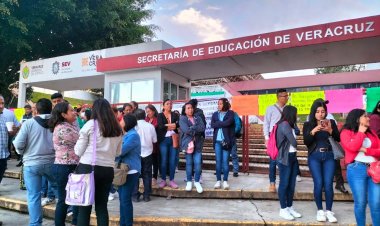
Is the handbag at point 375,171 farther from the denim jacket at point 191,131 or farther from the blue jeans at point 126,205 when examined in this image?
the blue jeans at point 126,205

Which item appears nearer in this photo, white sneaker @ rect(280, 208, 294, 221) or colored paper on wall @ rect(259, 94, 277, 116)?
white sneaker @ rect(280, 208, 294, 221)

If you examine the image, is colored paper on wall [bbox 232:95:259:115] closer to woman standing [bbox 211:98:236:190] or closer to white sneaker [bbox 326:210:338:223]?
woman standing [bbox 211:98:236:190]

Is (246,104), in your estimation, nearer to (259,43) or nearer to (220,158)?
(220,158)

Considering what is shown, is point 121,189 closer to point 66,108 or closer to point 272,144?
point 66,108

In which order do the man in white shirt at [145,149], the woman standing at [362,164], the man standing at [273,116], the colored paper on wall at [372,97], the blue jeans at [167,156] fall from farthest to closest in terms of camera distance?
the colored paper on wall at [372,97]
the blue jeans at [167,156]
the man standing at [273,116]
the man in white shirt at [145,149]
the woman standing at [362,164]

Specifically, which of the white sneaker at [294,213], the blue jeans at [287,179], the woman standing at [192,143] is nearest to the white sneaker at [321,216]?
the white sneaker at [294,213]

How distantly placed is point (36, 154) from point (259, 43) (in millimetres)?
6791

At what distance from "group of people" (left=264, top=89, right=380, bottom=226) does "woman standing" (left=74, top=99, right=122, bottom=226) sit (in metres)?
2.50

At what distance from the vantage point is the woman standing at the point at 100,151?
343cm

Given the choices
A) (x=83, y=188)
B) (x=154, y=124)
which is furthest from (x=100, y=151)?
(x=154, y=124)

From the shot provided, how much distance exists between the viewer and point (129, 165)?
4.24 m

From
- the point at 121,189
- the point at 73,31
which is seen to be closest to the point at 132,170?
the point at 121,189

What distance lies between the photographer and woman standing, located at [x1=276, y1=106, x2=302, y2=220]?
14.6 feet

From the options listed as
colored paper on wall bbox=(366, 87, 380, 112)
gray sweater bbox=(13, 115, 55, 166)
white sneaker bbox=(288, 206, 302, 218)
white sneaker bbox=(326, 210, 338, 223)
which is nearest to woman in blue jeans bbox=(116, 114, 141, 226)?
gray sweater bbox=(13, 115, 55, 166)
